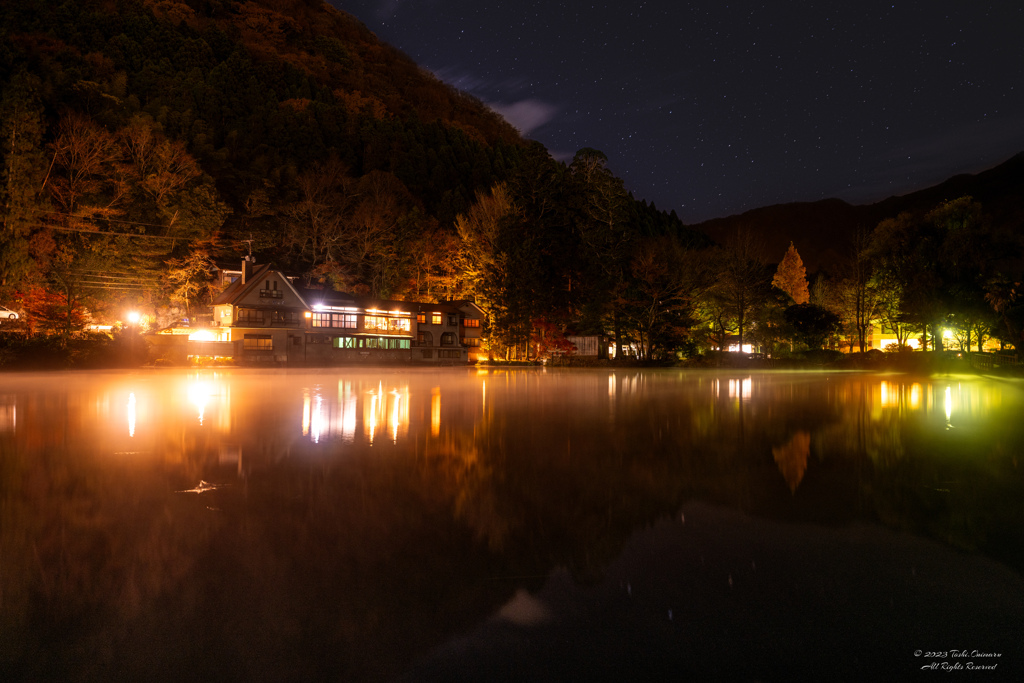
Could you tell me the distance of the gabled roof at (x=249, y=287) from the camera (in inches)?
1991

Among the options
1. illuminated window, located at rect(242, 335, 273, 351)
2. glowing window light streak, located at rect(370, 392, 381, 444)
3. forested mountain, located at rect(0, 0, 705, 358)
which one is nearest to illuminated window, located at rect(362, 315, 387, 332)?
illuminated window, located at rect(242, 335, 273, 351)

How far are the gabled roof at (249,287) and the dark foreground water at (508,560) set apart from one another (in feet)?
149

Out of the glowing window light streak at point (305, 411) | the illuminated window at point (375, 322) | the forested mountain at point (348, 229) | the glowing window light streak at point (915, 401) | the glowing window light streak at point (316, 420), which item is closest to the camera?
the glowing window light streak at point (316, 420)

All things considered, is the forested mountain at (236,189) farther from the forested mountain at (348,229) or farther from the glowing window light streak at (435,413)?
the glowing window light streak at (435,413)

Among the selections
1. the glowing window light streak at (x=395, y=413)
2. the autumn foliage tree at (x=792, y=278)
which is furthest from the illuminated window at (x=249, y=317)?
the autumn foliage tree at (x=792, y=278)

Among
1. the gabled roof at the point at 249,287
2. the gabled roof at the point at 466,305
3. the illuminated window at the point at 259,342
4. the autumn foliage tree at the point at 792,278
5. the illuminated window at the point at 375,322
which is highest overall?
the autumn foliage tree at the point at 792,278

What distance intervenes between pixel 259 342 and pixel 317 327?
15.7ft

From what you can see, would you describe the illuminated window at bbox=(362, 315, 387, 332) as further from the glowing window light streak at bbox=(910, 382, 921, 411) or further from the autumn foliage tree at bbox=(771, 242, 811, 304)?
the autumn foliage tree at bbox=(771, 242, 811, 304)

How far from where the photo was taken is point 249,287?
166ft

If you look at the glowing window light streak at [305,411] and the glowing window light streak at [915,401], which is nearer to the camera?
the glowing window light streak at [305,411]

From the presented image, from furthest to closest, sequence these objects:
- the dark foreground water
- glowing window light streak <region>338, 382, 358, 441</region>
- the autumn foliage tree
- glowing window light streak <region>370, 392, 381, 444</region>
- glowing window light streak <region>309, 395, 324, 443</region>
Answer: the autumn foliage tree < glowing window light streak <region>370, 392, 381, 444</region> < glowing window light streak <region>338, 382, 358, 441</region> < glowing window light streak <region>309, 395, 324, 443</region> < the dark foreground water

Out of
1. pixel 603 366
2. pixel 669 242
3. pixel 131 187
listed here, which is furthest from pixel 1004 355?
pixel 131 187

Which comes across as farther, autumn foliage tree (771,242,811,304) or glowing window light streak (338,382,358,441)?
autumn foliage tree (771,242,811,304)

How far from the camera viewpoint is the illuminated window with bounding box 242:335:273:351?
49781 millimetres
